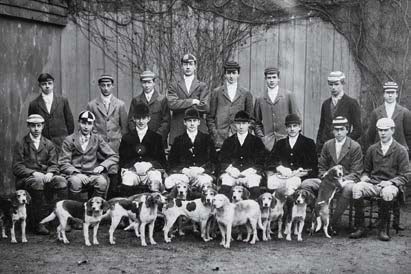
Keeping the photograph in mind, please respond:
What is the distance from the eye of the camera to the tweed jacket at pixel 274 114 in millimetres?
7230

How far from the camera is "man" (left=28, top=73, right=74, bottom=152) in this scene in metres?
7.06

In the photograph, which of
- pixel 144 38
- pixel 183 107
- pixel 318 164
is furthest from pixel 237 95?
pixel 144 38

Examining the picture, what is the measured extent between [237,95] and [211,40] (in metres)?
1.56

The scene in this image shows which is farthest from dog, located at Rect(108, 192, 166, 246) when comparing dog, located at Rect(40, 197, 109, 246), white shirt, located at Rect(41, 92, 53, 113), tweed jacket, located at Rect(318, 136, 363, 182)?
tweed jacket, located at Rect(318, 136, 363, 182)

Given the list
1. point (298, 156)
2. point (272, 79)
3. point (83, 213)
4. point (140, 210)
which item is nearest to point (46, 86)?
point (83, 213)

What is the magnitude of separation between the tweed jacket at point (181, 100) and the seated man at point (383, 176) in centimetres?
213

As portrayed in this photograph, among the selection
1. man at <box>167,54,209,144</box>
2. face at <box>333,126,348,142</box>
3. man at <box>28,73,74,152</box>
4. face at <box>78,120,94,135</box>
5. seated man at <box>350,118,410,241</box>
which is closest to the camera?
seated man at <box>350,118,410,241</box>

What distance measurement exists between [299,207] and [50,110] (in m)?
3.27

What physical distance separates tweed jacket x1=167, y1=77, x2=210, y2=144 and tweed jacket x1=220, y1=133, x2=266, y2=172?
2.22 feet

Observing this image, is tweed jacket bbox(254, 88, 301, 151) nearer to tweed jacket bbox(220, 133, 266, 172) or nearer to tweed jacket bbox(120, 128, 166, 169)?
tweed jacket bbox(220, 133, 266, 172)

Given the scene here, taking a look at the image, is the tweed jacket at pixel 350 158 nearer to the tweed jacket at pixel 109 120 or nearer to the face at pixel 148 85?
the face at pixel 148 85

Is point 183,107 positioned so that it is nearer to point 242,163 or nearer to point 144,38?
point 242,163

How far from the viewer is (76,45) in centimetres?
836

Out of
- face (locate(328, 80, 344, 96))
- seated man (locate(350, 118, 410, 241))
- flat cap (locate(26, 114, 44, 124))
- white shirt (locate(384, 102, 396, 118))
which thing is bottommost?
seated man (locate(350, 118, 410, 241))
